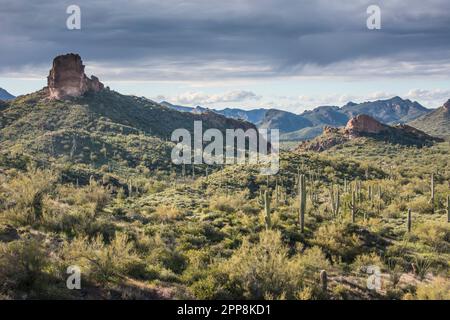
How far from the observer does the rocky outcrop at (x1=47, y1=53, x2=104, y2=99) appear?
93750mm

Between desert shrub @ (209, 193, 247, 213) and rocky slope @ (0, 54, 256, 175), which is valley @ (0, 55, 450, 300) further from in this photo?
rocky slope @ (0, 54, 256, 175)

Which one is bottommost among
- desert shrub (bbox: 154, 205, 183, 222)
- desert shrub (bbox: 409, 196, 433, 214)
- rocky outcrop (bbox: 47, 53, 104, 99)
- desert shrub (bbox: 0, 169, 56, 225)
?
desert shrub (bbox: 409, 196, 433, 214)

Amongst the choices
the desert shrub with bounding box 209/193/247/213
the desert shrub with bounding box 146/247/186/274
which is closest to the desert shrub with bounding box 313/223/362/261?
the desert shrub with bounding box 209/193/247/213

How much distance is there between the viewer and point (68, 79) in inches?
3713

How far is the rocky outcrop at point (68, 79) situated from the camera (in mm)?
93750

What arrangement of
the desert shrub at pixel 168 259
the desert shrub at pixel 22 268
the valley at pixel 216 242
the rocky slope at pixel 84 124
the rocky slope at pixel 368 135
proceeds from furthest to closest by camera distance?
the rocky slope at pixel 368 135 → the rocky slope at pixel 84 124 → the desert shrub at pixel 168 259 → the valley at pixel 216 242 → the desert shrub at pixel 22 268

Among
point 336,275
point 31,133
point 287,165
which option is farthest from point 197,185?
point 31,133

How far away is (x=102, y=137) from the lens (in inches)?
2783

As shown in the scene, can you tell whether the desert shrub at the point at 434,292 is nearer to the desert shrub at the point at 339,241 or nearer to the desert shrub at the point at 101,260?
the desert shrub at the point at 339,241

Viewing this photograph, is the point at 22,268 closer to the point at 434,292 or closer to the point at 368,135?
the point at 434,292

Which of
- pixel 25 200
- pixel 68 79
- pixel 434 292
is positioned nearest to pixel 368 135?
pixel 68 79

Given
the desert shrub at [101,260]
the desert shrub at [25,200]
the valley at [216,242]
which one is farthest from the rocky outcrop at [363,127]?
the desert shrub at [101,260]
